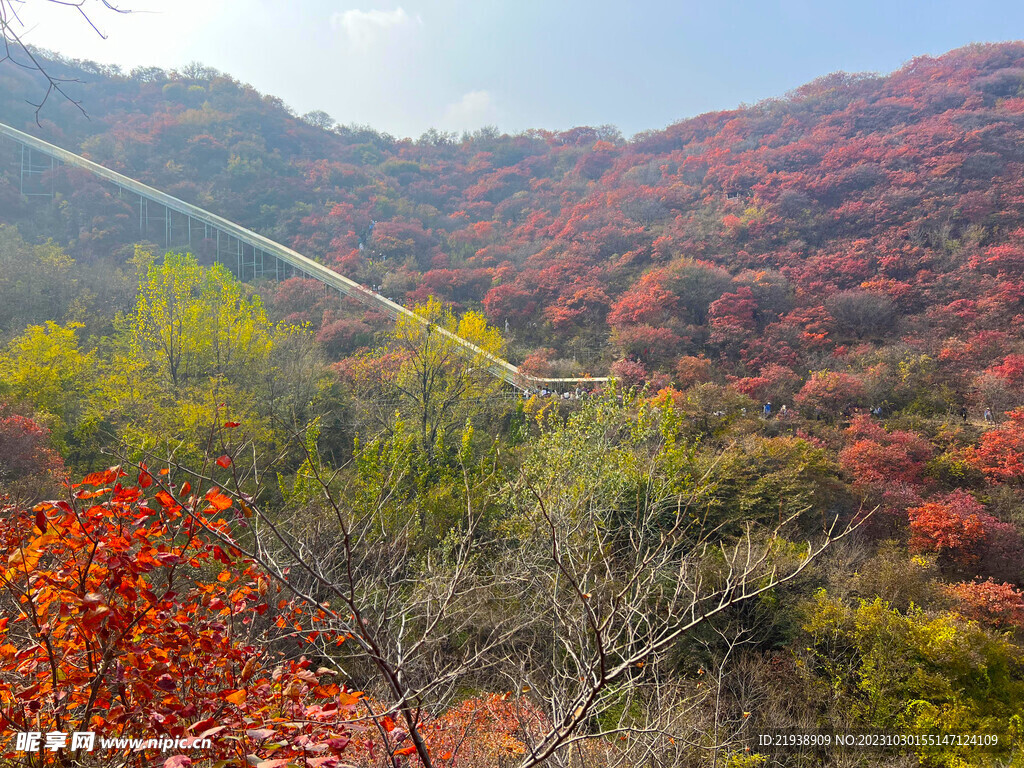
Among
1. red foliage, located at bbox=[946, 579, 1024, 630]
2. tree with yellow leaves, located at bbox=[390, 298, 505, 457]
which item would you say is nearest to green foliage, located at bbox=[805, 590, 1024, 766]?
red foliage, located at bbox=[946, 579, 1024, 630]

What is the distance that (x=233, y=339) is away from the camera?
13.4 m

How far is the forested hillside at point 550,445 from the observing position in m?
2.38

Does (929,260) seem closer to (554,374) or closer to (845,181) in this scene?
(845,181)

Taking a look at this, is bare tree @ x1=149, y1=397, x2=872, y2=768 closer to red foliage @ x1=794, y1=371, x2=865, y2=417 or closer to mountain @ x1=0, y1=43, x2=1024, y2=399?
red foliage @ x1=794, y1=371, x2=865, y2=417

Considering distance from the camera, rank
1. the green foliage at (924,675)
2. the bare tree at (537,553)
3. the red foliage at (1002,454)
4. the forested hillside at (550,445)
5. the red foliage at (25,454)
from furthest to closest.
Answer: the red foliage at (1002,454), the red foliage at (25,454), the bare tree at (537,553), the green foliage at (924,675), the forested hillside at (550,445)

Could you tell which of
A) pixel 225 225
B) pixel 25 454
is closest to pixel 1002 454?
pixel 25 454

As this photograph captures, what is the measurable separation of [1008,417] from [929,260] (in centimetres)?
963

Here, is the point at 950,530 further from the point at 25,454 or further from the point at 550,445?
the point at 25,454

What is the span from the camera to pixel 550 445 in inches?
367

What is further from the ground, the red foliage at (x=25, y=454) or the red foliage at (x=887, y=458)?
the red foliage at (x=887, y=458)

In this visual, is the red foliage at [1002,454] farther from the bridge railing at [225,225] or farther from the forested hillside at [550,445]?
the bridge railing at [225,225]

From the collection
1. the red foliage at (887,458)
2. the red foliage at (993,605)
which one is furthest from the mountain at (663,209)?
the red foliage at (993,605)

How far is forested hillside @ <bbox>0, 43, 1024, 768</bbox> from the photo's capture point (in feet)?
7.80

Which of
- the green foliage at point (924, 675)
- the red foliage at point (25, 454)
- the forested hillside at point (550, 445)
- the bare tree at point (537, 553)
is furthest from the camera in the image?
the red foliage at point (25, 454)
